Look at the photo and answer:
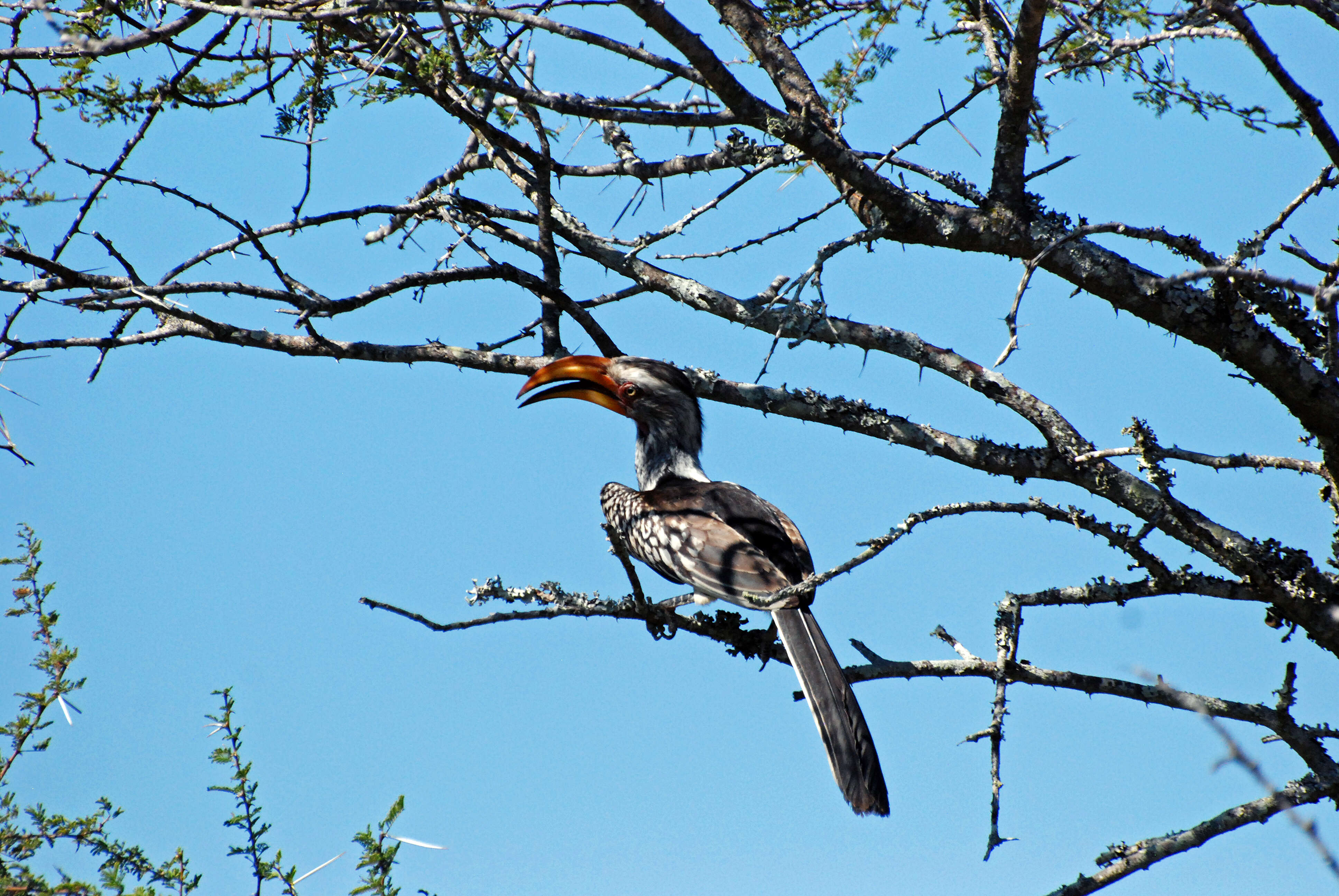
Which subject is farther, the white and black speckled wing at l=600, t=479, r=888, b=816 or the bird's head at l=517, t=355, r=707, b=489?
the bird's head at l=517, t=355, r=707, b=489

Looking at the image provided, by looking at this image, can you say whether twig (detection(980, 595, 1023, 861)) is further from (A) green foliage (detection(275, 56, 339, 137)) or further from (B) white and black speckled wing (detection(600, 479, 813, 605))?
(A) green foliage (detection(275, 56, 339, 137))

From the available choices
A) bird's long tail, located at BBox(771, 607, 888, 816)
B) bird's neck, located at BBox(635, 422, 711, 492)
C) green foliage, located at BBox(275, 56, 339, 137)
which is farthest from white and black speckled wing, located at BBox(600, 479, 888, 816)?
green foliage, located at BBox(275, 56, 339, 137)

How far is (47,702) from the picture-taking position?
4152 mm

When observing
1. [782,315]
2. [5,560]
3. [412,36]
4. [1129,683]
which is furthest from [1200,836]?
[5,560]

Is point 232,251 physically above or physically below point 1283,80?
above

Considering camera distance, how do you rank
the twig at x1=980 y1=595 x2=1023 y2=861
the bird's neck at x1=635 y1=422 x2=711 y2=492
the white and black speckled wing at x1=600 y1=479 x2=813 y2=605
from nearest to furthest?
the twig at x1=980 y1=595 x2=1023 y2=861 → the white and black speckled wing at x1=600 y1=479 x2=813 y2=605 → the bird's neck at x1=635 y1=422 x2=711 y2=492

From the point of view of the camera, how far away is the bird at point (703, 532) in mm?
3922

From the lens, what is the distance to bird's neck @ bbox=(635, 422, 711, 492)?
5.93 meters

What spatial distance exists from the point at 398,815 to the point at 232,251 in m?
2.51

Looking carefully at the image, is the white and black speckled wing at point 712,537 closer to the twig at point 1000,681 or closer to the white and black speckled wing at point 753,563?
the white and black speckled wing at point 753,563

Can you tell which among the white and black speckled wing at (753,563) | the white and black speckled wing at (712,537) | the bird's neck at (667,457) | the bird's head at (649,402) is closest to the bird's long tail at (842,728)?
the white and black speckled wing at (753,563)

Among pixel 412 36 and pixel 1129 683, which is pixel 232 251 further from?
pixel 1129 683

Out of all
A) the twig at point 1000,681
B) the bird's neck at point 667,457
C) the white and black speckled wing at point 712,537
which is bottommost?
the twig at point 1000,681

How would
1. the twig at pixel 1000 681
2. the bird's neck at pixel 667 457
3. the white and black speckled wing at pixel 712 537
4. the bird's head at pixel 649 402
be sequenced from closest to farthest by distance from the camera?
1. the twig at pixel 1000 681
2. the white and black speckled wing at pixel 712 537
3. the bird's head at pixel 649 402
4. the bird's neck at pixel 667 457
